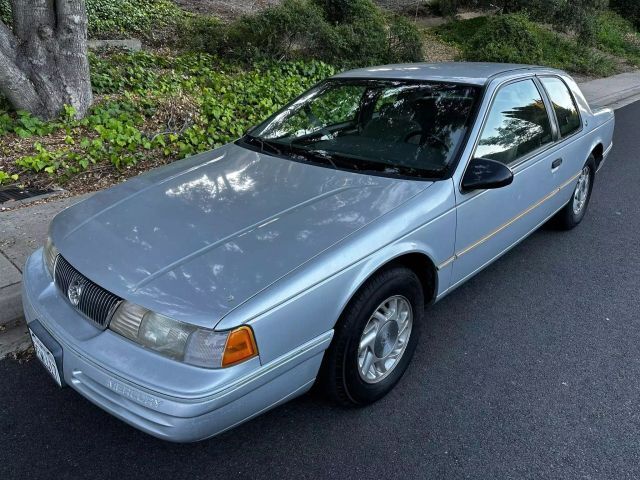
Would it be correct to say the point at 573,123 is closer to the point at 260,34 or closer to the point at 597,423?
the point at 597,423

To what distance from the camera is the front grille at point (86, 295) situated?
220 cm

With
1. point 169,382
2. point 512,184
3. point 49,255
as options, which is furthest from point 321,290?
point 512,184

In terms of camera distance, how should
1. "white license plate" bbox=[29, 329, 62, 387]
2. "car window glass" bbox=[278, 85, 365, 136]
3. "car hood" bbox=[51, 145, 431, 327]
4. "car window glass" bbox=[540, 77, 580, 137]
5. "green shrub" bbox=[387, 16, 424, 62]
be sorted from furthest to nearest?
"green shrub" bbox=[387, 16, 424, 62] → "car window glass" bbox=[540, 77, 580, 137] → "car window glass" bbox=[278, 85, 365, 136] → "white license plate" bbox=[29, 329, 62, 387] → "car hood" bbox=[51, 145, 431, 327]

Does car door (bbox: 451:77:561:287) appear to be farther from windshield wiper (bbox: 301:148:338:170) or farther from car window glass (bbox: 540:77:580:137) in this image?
windshield wiper (bbox: 301:148:338:170)

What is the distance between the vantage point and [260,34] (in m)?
8.97

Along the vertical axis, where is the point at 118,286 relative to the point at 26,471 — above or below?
above

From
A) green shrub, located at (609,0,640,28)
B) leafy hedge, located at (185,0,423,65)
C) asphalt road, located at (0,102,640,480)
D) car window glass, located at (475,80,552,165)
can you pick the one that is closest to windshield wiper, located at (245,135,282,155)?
car window glass, located at (475,80,552,165)

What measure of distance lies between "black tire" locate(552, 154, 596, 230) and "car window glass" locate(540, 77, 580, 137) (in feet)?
1.67

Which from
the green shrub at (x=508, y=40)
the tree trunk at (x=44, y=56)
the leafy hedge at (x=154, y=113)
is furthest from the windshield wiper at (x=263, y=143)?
the green shrub at (x=508, y=40)

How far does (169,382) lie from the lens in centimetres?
197

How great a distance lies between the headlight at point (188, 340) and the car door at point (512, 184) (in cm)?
147

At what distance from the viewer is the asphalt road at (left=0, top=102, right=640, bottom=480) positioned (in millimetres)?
2363

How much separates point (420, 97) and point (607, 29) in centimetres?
1814

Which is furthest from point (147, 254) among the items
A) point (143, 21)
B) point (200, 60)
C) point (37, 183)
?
point (143, 21)
